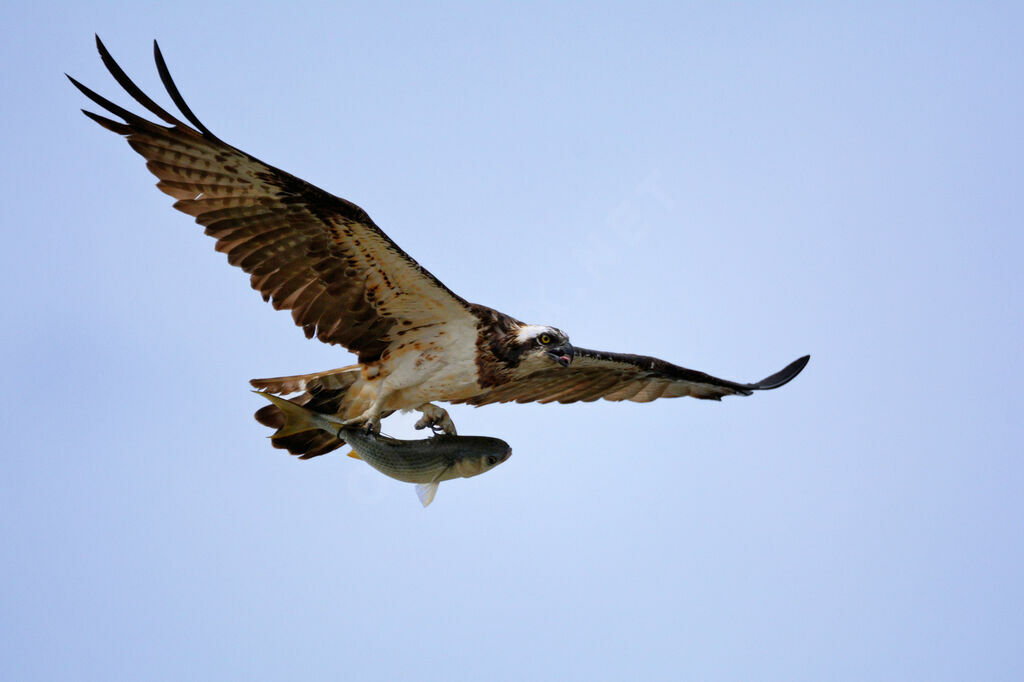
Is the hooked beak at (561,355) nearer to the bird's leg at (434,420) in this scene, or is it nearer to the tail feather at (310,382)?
the bird's leg at (434,420)

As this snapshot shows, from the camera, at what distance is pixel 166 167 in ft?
28.8

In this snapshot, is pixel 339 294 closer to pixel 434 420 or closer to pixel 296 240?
pixel 296 240

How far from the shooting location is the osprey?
8742 mm

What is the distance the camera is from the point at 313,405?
31.1ft

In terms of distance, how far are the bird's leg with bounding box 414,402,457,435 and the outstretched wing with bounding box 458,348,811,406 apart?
0.73 m

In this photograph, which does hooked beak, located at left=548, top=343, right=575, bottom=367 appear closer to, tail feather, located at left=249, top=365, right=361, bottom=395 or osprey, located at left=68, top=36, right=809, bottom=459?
osprey, located at left=68, top=36, right=809, bottom=459

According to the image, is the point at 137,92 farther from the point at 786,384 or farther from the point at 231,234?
the point at 786,384

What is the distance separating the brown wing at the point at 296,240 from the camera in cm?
869

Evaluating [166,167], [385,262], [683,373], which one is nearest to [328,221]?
[385,262]

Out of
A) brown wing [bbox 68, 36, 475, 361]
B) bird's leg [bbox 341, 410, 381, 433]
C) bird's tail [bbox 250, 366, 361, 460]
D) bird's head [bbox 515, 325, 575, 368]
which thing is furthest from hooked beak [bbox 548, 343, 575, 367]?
bird's tail [bbox 250, 366, 361, 460]

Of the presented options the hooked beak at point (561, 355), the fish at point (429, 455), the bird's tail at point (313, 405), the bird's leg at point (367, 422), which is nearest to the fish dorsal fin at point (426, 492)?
the fish at point (429, 455)

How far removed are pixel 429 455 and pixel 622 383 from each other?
2.82 meters

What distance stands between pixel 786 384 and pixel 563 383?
2106 mm

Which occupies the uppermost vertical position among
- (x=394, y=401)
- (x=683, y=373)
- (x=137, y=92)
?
(x=137, y=92)
